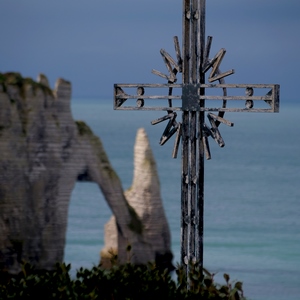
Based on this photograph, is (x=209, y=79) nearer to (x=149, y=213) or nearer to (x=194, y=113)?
(x=194, y=113)

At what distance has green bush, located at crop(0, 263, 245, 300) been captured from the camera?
299 inches

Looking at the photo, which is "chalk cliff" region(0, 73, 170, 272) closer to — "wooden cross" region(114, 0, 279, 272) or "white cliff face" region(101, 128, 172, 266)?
"white cliff face" region(101, 128, 172, 266)

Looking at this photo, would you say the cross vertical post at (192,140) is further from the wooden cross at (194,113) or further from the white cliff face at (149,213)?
the white cliff face at (149,213)

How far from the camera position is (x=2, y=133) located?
76.4 feet

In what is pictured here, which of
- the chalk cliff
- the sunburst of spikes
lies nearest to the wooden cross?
the sunburst of spikes

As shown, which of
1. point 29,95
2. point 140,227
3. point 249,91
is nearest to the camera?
point 249,91

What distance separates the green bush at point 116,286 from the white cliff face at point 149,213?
1651cm

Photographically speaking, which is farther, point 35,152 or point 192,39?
point 35,152

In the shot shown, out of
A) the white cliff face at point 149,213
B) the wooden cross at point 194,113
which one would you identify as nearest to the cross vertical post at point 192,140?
the wooden cross at point 194,113

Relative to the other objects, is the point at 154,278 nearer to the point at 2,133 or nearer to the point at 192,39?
the point at 192,39

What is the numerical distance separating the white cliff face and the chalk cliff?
859 millimetres

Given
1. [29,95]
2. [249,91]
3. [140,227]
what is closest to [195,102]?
[249,91]

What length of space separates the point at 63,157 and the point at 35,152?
0.77 meters

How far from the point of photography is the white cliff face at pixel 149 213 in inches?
967
